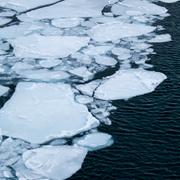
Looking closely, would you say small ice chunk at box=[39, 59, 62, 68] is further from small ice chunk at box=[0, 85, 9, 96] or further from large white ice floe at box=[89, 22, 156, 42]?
large white ice floe at box=[89, 22, 156, 42]

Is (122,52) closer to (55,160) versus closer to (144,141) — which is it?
(144,141)

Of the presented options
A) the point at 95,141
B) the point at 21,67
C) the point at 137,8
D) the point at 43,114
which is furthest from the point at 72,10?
the point at 95,141

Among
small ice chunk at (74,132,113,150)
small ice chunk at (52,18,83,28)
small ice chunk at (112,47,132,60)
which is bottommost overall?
small ice chunk at (74,132,113,150)

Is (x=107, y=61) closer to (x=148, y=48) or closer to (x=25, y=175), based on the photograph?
(x=148, y=48)

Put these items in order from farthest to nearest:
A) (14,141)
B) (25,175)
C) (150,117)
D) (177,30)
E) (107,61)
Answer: (177,30) < (107,61) < (150,117) < (14,141) < (25,175)

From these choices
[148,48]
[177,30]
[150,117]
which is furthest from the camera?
[177,30]

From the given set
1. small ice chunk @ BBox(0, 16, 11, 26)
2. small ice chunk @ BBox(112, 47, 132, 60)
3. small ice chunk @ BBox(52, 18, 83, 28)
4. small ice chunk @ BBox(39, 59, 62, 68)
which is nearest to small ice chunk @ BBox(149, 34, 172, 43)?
small ice chunk @ BBox(112, 47, 132, 60)

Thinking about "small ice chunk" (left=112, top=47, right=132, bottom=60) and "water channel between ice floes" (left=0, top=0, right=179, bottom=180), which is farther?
"small ice chunk" (left=112, top=47, right=132, bottom=60)

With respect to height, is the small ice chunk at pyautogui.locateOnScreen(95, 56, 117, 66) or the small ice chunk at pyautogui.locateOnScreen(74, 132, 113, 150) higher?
the small ice chunk at pyautogui.locateOnScreen(95, 56, 117, 66)

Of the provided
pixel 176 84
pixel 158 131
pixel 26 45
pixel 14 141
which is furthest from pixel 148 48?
pixel 14 141

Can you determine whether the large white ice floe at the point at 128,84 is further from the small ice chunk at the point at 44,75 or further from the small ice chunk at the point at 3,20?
the small ice chunk at the point at 3,20
